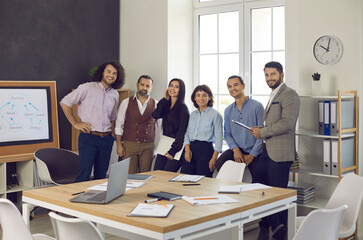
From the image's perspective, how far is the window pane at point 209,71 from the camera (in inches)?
241

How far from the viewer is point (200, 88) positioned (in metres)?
5.07

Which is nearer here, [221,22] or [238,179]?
[238,179]

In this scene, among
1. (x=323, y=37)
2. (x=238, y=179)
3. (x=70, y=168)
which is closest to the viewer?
(x=238, y=179)

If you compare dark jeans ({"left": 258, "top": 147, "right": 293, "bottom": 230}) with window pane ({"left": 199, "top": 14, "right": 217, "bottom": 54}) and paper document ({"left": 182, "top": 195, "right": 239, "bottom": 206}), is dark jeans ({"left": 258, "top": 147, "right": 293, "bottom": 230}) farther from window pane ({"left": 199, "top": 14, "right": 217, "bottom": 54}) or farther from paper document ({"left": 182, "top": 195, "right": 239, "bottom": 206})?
window pane ({"left": 199, "top": 14, "right": 217, "bottom": 54})

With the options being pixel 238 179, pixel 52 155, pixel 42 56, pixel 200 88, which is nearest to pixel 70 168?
pixel 52 155

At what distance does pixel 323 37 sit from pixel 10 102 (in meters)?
3.67

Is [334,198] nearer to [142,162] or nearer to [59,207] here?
[59,207]

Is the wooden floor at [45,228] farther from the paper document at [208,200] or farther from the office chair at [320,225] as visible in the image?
the office chair at [320,225]

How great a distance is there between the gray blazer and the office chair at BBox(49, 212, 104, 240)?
8.34ft

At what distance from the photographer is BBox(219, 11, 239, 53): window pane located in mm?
5891

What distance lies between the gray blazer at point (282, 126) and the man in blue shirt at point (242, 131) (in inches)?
12.8

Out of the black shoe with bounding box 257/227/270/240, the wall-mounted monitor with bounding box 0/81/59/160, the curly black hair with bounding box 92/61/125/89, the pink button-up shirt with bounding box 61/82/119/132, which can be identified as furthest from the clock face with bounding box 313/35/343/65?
the wall-mounted monitor with bounding box 0/81/59/160

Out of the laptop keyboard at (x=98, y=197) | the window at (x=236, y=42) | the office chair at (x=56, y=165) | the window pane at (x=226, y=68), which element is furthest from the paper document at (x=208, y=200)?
the window pane at (x=226, y=68)

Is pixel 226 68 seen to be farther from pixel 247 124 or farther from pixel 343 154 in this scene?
pixel 343 154
